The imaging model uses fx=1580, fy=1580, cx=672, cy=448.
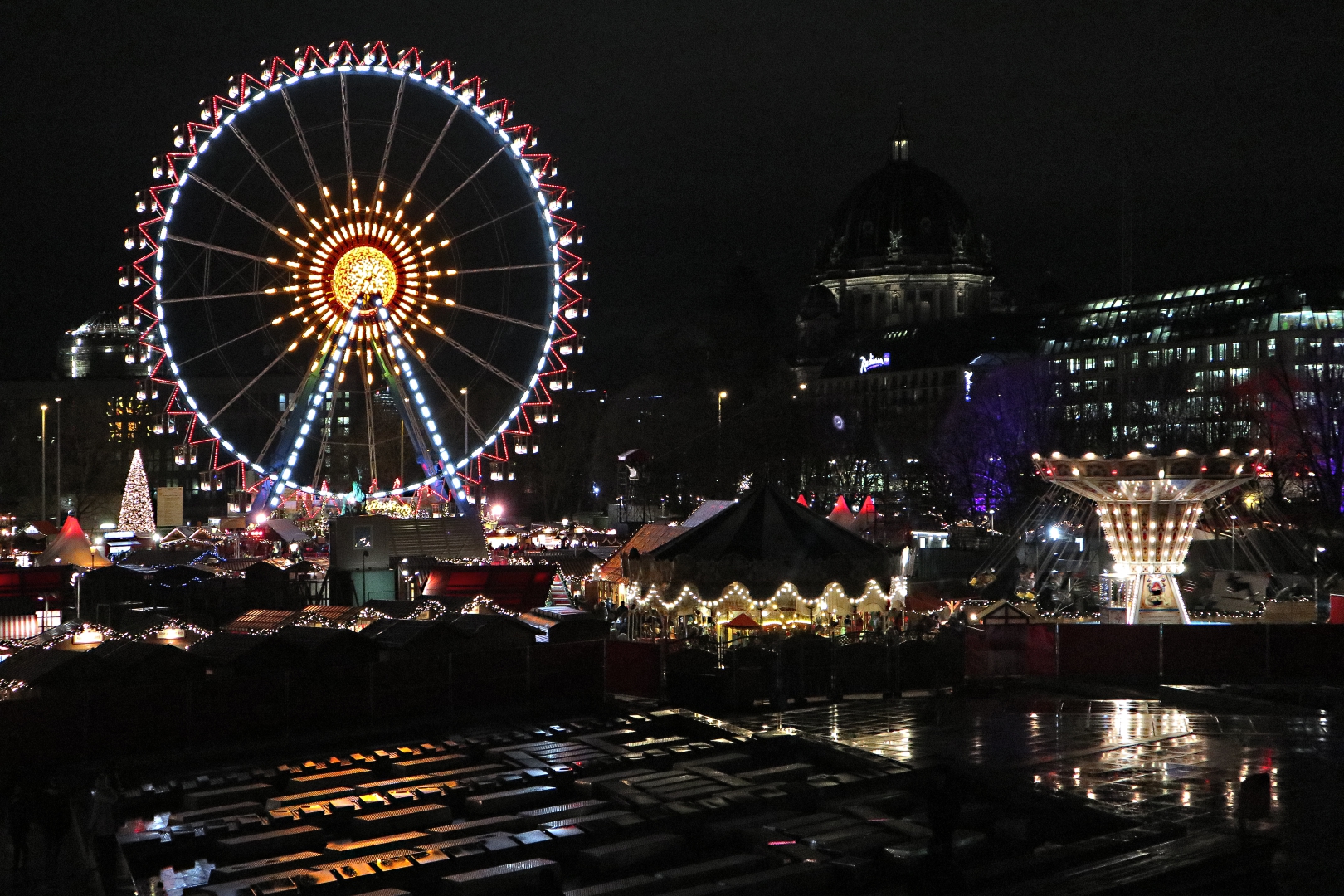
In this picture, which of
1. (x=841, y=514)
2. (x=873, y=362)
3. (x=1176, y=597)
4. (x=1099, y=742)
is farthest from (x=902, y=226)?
(x=1099, y=742)

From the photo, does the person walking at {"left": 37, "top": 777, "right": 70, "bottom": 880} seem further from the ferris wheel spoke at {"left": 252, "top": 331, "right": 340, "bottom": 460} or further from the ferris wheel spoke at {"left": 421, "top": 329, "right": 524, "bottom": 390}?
the ferris wheel spoke at {"left": 421, "top": 329, "right": 524, "bottom": 390}

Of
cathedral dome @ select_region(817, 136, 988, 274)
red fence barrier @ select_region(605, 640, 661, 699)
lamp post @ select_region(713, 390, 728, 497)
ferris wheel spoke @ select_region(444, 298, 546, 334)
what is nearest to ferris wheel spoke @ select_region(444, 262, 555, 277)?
ferris wheel spoke @ select_region(444, 298, 546, 334)

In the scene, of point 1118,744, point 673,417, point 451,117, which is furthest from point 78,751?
point 673,417

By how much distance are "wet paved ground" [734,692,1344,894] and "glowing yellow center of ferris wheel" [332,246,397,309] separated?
19.6m

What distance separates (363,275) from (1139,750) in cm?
2445

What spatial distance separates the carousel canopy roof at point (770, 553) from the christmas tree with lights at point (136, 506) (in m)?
32.4

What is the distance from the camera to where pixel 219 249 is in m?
38.2

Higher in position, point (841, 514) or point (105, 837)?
point (841, 514)

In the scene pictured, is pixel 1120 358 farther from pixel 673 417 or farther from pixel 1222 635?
pixel 1222 635

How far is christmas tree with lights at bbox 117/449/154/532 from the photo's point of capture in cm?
5769

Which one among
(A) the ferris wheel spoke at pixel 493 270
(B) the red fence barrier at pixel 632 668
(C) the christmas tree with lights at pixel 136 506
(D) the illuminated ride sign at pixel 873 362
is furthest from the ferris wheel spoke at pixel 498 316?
(D) the illuminated ride sign at pixel 873 362

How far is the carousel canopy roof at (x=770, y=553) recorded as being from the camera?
1176 inches

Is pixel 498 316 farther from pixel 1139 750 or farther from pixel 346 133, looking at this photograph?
pixel 1139 750

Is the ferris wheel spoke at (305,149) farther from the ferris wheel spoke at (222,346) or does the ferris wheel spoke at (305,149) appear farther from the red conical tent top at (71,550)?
the red conical tent top at (71,550)
